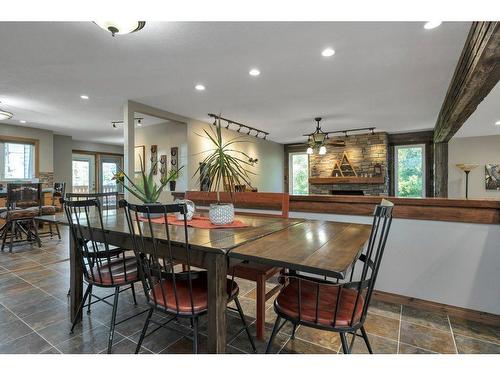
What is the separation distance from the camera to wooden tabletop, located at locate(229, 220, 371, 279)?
1.01 meters

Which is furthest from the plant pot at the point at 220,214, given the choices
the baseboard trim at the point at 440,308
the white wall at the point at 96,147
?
the white wall at the point at 96,147

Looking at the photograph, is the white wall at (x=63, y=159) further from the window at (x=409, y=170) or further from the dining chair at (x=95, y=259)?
the window at (x=409, y=170)

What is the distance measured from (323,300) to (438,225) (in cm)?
143

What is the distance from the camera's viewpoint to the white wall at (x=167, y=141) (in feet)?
18.2

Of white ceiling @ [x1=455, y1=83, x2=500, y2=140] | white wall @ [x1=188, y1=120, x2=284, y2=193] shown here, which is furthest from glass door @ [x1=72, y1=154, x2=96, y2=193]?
white ceiling @ [x1=455, y1=83, x2=500, y2=140]

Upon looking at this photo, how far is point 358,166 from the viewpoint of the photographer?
24.5 feet

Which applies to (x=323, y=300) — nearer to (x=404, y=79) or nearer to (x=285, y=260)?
(x=285, y=260)

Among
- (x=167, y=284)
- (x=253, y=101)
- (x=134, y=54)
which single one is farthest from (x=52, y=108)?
(x=167, y=284)

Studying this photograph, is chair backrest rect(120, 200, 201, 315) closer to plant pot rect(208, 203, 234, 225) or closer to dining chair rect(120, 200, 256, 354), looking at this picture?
dining chair rect(120, 200, 256, 354)

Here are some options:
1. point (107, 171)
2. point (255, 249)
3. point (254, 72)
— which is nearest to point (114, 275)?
Answer: point (255, 249)

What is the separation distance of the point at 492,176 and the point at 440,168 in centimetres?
152

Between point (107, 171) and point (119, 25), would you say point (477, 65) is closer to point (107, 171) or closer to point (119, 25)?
point (119, 25)

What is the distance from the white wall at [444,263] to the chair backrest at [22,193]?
17.3 feet
